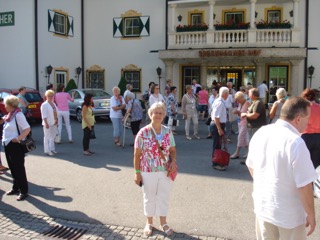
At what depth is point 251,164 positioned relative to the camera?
2.98 meters

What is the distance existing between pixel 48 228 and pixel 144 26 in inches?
742

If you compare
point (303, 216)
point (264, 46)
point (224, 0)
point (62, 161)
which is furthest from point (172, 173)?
point (224, 0)

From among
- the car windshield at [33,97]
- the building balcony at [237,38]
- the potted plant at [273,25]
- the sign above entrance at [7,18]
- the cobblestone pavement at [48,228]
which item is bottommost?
the cobblestone pavement at [48,228]

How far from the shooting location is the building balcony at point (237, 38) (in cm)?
1909

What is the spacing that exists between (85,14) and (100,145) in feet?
51.1

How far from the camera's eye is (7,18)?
1944 cm

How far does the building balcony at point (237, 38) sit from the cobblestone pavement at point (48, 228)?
16.3m

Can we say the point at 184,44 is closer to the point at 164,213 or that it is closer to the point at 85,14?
the point at 85,14

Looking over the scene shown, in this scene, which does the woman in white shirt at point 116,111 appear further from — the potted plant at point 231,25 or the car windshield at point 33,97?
the potted plant at point 231,25

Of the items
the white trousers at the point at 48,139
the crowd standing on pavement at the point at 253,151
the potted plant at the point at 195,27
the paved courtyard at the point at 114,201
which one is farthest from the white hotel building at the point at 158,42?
the paved courtyard at the point at 114,201

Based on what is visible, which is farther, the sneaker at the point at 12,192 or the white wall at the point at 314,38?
the white wall at the point at 314,38

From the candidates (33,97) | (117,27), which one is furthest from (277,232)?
(117,27)

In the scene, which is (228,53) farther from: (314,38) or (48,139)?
(48,139)

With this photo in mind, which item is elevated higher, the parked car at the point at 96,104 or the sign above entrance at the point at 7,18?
the sign above entrance at the point at 7,18
